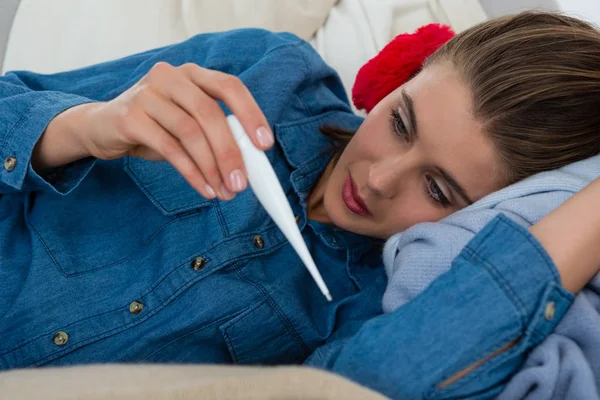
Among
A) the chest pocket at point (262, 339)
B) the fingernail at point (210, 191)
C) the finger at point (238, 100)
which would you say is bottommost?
the chest pocket at point (262, 339)

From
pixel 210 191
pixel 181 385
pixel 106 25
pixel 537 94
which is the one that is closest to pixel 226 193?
pixel 210 191

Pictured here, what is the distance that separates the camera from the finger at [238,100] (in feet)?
1.65

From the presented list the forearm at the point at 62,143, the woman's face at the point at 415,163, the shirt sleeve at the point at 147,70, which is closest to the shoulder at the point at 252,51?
the shirt sleeve at the point at 147,70

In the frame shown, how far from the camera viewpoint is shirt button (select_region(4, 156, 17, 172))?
70cm

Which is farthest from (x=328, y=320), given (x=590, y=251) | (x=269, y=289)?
(x=590, y=251)

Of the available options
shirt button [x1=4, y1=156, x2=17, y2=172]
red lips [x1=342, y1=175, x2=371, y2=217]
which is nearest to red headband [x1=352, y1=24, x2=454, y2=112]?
red lips [x1=342, y1=175, x2=371, y2=217]

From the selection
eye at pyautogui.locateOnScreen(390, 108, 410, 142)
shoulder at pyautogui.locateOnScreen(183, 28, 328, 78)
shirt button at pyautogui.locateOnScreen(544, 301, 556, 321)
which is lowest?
shirt button at pyautogui.locateOnScreen(544, 301, 556, 321)

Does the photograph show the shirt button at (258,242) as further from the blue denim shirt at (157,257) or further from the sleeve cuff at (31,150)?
the sleeve cuff at (31,150)

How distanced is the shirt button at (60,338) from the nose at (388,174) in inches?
16.7

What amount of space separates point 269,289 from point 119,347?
0.66 ft

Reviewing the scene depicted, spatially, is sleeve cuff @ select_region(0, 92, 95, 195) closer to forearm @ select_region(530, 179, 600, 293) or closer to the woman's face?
the woman's face

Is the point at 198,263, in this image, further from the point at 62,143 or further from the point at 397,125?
the point at 397,125

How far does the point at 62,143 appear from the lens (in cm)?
69

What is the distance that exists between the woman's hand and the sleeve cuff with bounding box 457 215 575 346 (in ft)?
0.78
